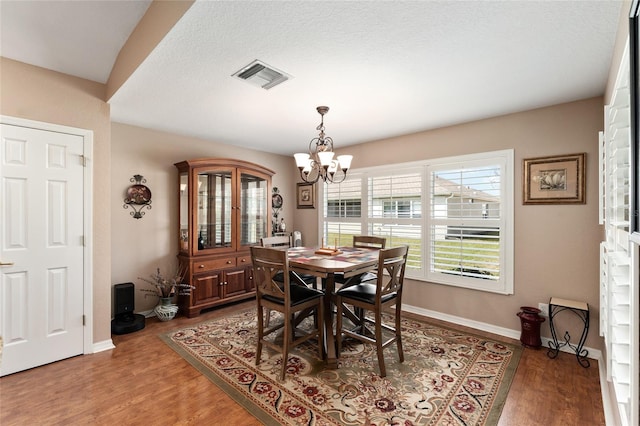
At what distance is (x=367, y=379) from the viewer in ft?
7.60

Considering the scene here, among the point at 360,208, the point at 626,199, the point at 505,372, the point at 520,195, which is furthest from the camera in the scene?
the point at 360,208

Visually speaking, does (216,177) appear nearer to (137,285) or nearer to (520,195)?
(137,285)

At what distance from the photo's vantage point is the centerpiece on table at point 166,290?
3.55 meters

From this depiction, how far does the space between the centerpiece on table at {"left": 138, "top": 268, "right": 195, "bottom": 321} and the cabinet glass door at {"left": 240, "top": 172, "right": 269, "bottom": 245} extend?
0.96 metres

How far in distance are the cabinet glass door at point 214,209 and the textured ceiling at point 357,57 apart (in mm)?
942

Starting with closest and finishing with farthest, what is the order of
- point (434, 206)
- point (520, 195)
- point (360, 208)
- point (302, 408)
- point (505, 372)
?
point (302, 408)
point (505, 372)
point (520, 195)
point (434, 206)
point (360, 208)

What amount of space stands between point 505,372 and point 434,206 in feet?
6.28

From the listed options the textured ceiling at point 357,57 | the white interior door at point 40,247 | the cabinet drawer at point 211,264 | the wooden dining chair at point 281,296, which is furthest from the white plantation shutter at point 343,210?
the white interior door at point 40,247

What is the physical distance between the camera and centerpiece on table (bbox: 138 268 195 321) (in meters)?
3.55

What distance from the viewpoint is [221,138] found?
4207 millimetres

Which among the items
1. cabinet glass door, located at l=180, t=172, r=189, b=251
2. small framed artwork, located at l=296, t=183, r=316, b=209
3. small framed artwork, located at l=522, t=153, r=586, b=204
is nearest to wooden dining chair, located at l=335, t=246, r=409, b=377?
small framed artwork, located at l=522, t=153, r=586, b=204

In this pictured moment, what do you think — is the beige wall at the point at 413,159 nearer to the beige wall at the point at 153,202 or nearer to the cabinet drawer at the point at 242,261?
the beige wall at the point at 153,202

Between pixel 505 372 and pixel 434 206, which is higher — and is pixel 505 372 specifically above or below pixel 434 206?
below

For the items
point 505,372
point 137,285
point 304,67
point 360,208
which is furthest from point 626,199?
point 137,285
